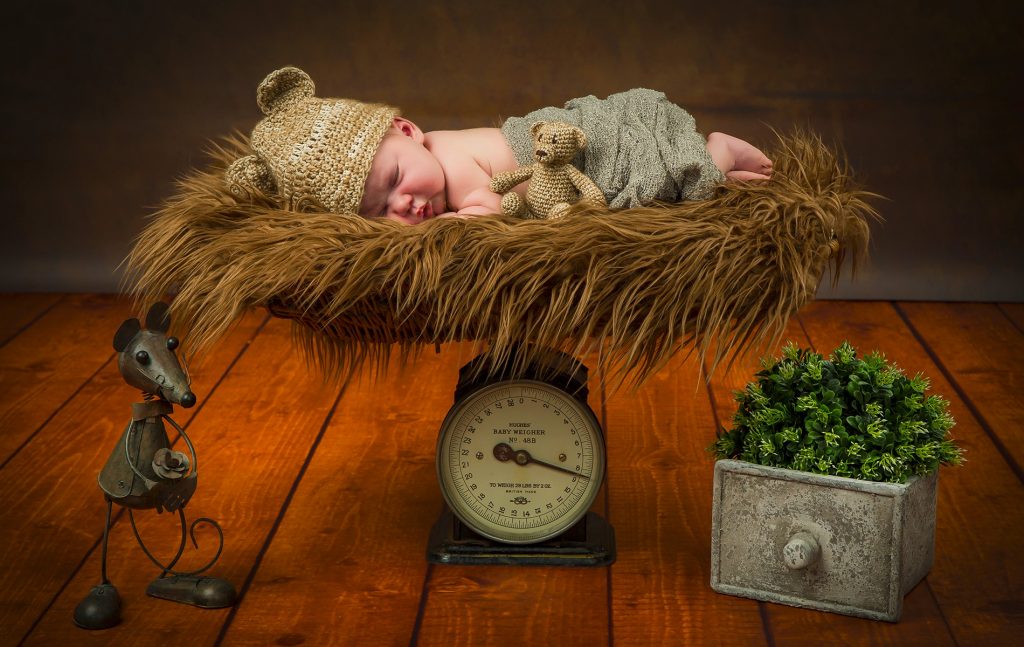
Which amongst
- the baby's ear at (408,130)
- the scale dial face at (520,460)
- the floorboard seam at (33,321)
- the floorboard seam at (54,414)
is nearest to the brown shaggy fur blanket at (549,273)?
the scale dial face at (520,460)

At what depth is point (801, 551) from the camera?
1424 millimetres

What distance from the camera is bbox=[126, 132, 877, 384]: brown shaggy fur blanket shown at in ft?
4.44

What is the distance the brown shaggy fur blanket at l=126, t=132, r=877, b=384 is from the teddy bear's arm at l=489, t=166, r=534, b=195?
13cm

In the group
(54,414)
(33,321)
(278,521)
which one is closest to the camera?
(278,521)

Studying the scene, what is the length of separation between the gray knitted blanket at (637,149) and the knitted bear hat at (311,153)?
23cm

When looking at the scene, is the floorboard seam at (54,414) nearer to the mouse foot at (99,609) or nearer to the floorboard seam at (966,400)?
the mouse foot at (99,609)

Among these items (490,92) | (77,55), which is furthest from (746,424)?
(77,55)

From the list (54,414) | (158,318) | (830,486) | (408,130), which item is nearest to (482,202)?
(408,130)

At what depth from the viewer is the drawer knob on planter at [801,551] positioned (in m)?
1.42

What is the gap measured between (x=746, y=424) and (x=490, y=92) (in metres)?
1.32

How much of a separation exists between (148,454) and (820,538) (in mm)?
754

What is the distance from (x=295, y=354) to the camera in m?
2.41

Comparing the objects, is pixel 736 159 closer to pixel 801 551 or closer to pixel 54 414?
pixel 801 551

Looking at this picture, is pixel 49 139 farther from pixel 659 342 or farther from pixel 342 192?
pixel 659 342
